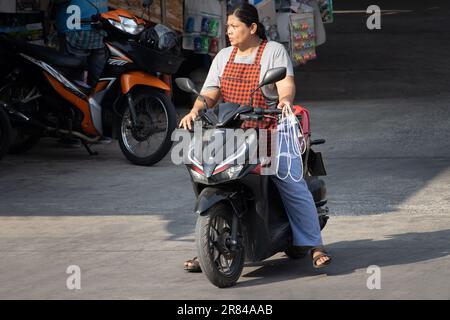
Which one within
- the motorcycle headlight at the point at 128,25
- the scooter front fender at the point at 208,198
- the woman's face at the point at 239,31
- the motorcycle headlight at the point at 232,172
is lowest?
the scooter front fender at the point at 208,198

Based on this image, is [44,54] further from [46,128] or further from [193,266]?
[193,266]

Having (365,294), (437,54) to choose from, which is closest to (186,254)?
(365,294)

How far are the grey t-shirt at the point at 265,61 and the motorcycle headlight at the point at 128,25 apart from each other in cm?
403

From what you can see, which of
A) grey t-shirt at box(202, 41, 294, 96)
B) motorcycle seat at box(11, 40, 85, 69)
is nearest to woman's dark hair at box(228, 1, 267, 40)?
grey t-shirt at box(202, 41, 294, 96)

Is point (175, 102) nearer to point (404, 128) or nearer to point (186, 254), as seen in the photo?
point (404, 128)

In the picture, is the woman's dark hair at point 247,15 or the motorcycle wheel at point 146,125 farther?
the motorcycle wheel at point 146,125

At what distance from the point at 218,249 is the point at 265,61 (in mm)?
1205

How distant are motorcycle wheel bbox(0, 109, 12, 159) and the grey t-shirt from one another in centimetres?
397

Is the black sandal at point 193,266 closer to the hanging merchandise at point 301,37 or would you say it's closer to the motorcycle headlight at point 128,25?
the motorcycle headlight at point 128,25

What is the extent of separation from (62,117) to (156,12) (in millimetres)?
2508

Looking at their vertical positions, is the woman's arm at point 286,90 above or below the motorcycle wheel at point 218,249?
above

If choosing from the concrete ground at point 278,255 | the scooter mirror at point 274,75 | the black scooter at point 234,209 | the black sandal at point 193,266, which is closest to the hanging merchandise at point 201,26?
the concrete ground at point 278,255

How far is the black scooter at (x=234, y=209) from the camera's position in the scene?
676 cm

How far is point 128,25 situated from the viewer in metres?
11.4
